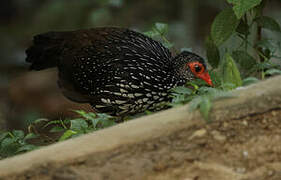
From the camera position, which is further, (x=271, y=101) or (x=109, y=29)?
(x=109, y=29)

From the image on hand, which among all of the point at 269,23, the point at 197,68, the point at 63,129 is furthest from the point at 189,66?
the point at 63,129

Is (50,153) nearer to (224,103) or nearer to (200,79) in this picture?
(224,103)

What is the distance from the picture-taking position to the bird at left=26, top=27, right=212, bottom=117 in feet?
11.8

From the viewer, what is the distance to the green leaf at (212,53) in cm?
379

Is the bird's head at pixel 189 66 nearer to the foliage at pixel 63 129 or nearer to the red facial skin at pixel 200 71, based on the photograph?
the red facial skin at pixel 200 71

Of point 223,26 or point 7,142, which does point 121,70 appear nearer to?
point 223,26

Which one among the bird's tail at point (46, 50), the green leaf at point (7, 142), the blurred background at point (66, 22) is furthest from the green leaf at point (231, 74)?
the blurred background at point (66, 22)

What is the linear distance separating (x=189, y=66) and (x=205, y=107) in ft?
5.33

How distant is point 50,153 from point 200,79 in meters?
1.75

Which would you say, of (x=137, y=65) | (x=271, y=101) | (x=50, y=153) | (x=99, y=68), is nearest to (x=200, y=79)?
(x=137, y=65)

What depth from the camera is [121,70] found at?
3627 millimetres

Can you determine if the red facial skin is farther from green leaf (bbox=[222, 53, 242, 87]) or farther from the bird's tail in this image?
the bird's tail

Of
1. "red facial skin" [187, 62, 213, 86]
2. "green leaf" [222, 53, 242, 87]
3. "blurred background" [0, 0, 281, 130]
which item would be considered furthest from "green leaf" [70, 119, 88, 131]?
"blurred background" [0, 0, 281, 130]

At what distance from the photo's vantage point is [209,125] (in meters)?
2.17
